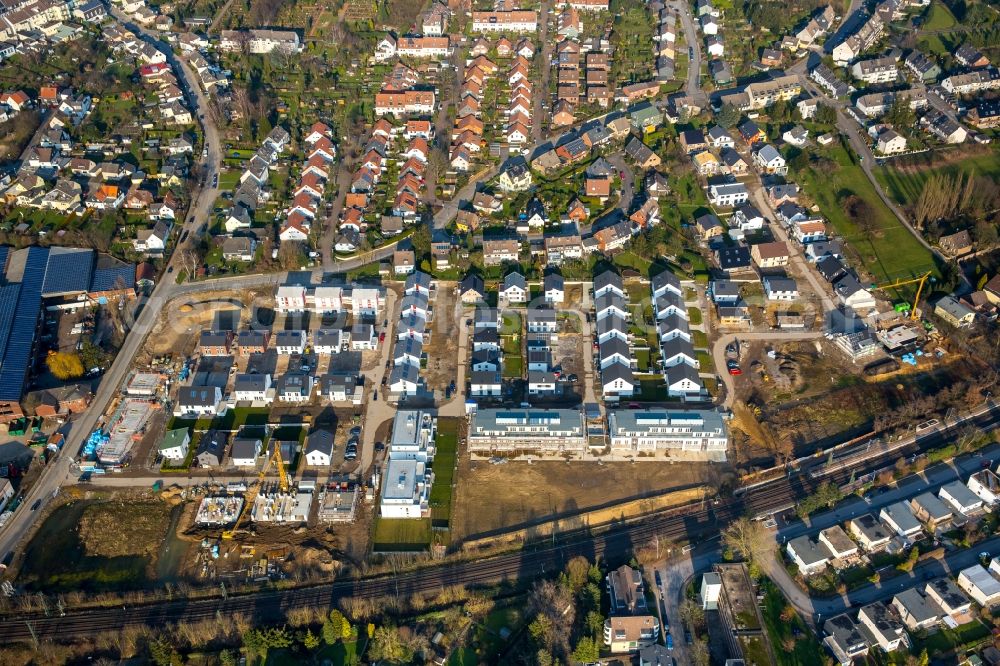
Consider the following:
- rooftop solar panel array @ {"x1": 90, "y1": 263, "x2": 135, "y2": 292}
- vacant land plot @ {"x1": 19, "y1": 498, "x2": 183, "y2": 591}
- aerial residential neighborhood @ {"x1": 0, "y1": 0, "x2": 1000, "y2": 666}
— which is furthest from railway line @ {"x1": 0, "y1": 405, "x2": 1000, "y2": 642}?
rooftop solar panel array @ {"x1": 90, "y1": 263, "x2": 135, "y2": 292}

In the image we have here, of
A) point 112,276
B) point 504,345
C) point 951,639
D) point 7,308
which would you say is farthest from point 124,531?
point 951,639

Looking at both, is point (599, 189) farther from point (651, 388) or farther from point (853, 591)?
point (853, 591)

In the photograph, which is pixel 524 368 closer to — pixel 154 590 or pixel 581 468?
pixel 581 468

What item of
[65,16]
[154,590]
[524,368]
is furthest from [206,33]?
[154,590]

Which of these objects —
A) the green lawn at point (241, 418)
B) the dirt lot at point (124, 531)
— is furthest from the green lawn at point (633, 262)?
the dirt lot at point (124, 531)

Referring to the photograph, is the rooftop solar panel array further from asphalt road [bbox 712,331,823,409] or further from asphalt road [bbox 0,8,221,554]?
asphalt road [bbox 712,331,823,409]

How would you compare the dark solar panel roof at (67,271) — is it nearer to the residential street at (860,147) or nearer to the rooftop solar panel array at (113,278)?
the rooftop solar panel array at (113,278)
